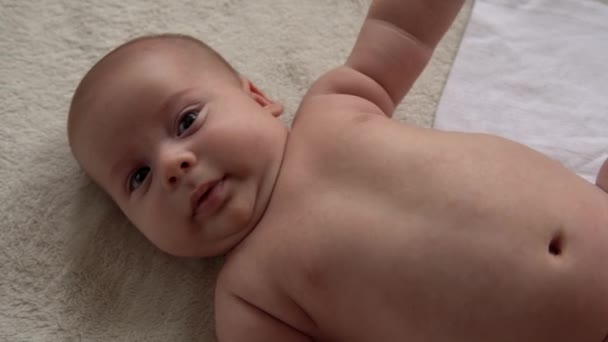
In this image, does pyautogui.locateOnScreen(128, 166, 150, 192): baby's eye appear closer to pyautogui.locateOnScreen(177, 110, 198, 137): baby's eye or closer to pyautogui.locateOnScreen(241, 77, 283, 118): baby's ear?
pyautogui.locateOnScreen(177, 110, 198, 137): baby's eye

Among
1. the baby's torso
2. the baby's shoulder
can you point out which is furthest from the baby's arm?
the baby's torso

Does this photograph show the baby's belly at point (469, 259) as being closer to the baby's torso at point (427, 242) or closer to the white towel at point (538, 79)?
the baby's torso at point (427, 242)

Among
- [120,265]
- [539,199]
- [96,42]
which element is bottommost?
[120,265]

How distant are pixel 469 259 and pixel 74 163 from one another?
2.15 ft

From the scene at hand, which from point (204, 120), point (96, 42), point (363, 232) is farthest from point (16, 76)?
point (363, 232)

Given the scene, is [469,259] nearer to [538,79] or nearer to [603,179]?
[603,179]

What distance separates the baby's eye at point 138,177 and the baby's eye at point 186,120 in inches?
3.0

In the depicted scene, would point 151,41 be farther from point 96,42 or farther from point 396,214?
point 396,214

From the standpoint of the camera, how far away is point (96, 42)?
1.28m

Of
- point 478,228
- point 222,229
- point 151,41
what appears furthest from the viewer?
point 151,41

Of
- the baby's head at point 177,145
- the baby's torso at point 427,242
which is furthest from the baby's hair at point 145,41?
the baby's torso at point 427,242

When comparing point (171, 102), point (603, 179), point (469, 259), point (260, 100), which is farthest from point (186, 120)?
point (603, 179)

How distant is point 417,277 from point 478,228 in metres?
0.09

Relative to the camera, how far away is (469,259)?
85cm
